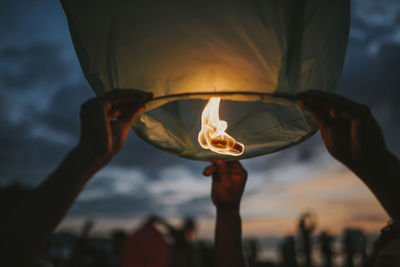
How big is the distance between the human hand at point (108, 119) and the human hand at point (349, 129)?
0.56 m

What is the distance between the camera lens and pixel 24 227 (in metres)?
0.64

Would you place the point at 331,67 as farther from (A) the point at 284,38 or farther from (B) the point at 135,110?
(B) the point at 135,110

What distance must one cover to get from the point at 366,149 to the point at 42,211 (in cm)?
99

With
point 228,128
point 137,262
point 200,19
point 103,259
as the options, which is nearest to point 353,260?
point 103,259

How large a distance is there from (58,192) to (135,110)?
1.28ft

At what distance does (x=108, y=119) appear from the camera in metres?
0.95

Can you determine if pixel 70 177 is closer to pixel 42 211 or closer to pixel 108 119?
pixel 42 211

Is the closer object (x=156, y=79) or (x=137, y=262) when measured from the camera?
(x=156, y=79)

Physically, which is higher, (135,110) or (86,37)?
(86,37)

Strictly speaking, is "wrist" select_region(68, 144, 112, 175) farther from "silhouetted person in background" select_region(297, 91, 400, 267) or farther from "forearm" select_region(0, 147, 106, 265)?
"silhouetted person in background" select_region(297, 91, 400, 267)

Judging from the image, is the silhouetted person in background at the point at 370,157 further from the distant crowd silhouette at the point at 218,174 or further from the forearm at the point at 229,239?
the forearm at the point at 229,239

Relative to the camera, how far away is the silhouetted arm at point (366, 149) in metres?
0.95

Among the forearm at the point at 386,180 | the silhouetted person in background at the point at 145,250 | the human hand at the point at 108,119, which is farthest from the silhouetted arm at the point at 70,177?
the silhouetted person in background at the point at 145,250

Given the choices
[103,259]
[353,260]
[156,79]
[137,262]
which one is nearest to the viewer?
[156,79]
